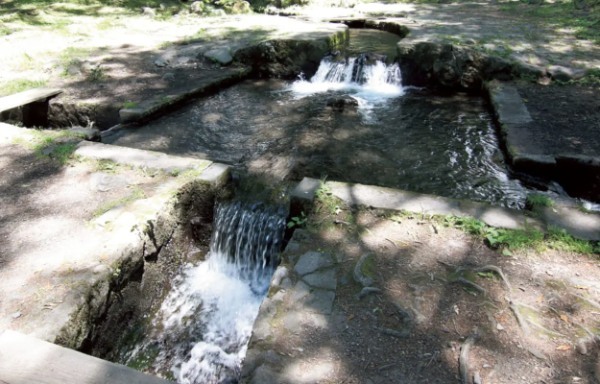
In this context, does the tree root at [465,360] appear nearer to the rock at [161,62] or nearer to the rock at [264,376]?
the rock at [264,376]

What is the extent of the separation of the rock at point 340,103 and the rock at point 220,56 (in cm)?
263

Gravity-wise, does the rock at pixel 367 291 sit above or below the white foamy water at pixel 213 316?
above

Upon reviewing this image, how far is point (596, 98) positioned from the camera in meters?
5.91

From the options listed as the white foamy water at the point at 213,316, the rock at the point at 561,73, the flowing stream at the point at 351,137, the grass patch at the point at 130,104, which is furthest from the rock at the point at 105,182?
the rock at the point at 561,73

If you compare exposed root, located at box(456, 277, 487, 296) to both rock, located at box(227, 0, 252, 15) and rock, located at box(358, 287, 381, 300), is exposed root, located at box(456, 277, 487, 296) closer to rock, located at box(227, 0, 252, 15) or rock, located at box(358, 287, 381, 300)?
rock, located at box(358, 287, 381, 300)

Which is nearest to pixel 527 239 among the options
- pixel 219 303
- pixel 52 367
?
pixel 219 303

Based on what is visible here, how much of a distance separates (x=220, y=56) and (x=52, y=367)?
7.19 metres

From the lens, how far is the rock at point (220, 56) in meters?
8.20

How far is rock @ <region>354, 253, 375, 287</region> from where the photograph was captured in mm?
2793

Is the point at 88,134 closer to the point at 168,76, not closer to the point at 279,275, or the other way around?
the point at 168,76

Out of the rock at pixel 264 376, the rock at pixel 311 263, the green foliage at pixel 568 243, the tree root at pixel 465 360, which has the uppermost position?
the green foliage at pixel 568 243

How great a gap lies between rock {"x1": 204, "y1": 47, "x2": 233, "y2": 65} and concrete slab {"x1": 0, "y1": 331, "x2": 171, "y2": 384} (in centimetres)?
690

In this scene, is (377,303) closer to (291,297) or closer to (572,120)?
(291,297)

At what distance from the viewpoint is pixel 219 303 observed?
370 centimetres
